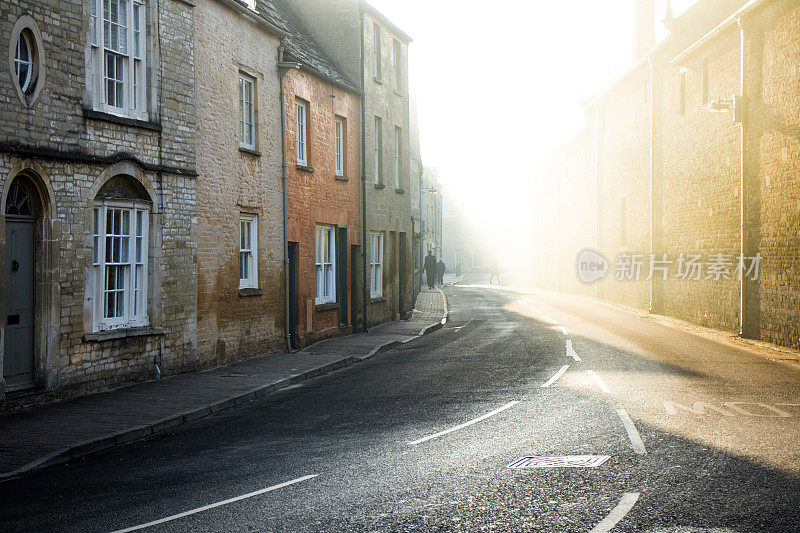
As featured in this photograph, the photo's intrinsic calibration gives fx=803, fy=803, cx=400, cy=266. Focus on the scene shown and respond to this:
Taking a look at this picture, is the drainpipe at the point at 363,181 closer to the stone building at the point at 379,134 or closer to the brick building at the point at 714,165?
the stone building at the point at 379,134

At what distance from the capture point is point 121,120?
519 inches

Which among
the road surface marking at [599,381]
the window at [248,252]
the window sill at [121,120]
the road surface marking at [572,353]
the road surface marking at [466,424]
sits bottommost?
the road surface marking at [466,424]

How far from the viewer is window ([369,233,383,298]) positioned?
26.1 metres

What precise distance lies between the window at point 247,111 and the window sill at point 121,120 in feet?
10.8

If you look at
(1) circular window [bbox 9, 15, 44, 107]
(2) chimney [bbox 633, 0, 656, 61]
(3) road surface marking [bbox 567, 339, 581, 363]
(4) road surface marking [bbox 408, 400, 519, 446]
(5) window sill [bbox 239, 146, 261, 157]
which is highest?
(2) chimney [bbox 633, 0, 656, 61]

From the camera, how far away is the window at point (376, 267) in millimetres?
26125

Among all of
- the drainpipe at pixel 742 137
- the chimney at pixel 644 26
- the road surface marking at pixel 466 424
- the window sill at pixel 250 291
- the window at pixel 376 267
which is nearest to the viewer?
the road surface marking at pixel 466 424

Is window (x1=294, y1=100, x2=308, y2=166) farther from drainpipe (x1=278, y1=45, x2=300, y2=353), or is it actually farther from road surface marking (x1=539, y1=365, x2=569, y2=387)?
road surface marking (x1=539, y1=365, x2=569, y2=387)

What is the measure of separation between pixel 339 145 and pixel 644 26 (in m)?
20.4

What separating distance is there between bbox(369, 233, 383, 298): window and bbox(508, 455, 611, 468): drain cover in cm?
1840

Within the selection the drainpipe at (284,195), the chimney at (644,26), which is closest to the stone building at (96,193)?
the drainpipe at (284,195)

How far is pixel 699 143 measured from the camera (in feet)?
83.9

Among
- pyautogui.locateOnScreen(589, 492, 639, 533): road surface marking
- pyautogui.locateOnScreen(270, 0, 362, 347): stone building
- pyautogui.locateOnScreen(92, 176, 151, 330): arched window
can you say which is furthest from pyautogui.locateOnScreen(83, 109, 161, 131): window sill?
pyautogui.locateOnScreen(589, 492, 639, 533): road surface marking

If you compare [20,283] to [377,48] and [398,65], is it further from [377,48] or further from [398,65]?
[398,65]
